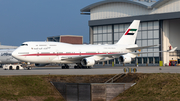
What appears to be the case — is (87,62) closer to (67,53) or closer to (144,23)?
(67,53)

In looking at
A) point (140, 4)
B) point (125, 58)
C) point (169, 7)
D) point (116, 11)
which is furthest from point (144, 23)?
point (125, 58)

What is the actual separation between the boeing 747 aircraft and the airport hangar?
16.3 metres

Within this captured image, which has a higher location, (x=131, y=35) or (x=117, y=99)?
(x=131, y=35)

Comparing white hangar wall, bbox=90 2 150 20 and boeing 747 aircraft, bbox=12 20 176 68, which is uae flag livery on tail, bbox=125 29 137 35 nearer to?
boeing 747 aircraft, bbox=12 20 176 68

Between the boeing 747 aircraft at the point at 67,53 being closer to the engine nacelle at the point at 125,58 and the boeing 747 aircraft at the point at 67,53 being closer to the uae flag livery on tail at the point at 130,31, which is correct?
the engine nacelle at the point at 125,58

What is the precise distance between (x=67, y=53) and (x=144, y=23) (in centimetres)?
2919

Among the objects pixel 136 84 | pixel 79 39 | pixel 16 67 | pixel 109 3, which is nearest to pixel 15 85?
pixel 136 84

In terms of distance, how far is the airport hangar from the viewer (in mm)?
67375

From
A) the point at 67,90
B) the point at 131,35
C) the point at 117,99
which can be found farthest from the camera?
the point at 131,35

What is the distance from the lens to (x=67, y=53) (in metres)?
49.2

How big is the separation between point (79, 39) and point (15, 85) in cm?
13463

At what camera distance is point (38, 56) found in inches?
1816

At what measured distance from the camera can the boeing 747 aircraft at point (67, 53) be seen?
4566 centimetres

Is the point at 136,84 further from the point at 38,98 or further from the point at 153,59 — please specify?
the point at 153,59
